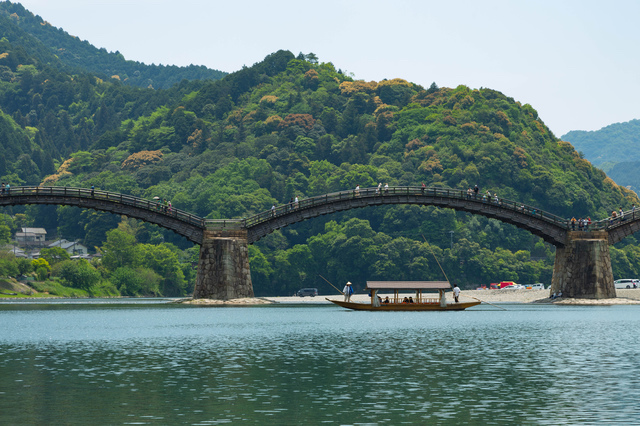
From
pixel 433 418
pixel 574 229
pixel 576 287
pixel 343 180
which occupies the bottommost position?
pixel 433 418

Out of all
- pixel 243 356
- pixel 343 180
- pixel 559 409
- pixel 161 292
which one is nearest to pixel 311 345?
pixel 243 356

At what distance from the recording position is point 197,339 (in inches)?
1967

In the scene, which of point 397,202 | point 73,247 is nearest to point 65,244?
point 73,247

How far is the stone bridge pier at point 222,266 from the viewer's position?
8494 cm

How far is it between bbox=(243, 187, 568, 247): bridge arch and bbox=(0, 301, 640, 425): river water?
27.8m

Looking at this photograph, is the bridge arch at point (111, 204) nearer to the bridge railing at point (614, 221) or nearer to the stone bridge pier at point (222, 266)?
the stone bridge pier at point (222, 266)

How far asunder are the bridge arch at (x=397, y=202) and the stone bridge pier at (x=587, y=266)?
174 cm

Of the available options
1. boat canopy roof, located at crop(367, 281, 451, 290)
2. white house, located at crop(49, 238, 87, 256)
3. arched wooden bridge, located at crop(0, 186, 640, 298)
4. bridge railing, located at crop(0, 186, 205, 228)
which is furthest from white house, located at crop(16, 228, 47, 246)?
boat canopy roof, located at crop(367, 281, 451, 290)

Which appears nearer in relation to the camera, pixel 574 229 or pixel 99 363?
pixel 99 363

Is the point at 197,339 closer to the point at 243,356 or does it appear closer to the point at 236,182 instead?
the point at 243,356

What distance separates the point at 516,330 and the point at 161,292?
100772mm

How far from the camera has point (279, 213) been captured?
89.5 m

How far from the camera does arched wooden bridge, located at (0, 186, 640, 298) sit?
8506 cm

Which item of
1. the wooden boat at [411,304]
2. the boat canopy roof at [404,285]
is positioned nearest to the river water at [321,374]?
the boat canopy roof at [404,285]
